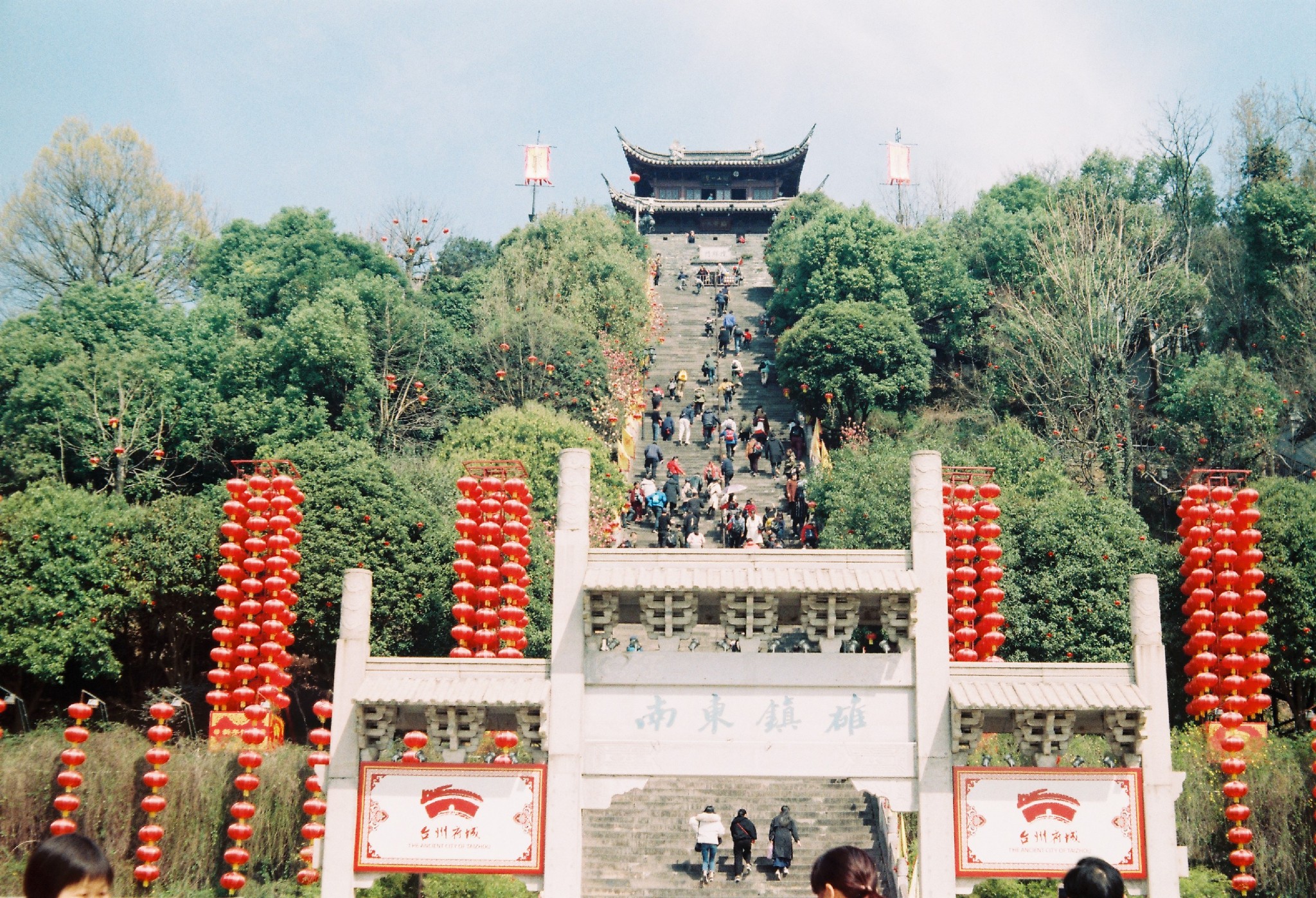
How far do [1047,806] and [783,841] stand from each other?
15.4ft

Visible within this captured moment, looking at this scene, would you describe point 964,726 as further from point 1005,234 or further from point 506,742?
point 1005,234

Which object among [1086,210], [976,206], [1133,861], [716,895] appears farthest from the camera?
[976,206]

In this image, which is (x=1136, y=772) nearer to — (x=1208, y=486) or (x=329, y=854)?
(x=1208, y=486)

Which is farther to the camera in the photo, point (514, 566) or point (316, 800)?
point (514, 566)

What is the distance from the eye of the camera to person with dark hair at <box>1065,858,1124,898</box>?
374 cm

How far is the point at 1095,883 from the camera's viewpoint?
375 centimetres

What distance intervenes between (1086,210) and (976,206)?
7.20 metres

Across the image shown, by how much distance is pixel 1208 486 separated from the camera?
16.2 metres

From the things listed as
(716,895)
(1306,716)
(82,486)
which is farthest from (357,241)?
(1306,716)

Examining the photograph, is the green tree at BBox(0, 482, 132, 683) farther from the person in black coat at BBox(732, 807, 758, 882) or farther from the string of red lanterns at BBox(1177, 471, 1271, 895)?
the string of red lanterns at BBox(1177, 471, 1271, 895)

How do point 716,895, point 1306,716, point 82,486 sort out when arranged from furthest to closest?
point 82,486 → point 1306,716 → point 716,895

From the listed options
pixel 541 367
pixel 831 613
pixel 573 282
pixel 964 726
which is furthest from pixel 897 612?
pixel 573 282

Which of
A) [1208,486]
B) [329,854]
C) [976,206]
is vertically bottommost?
[329,854]

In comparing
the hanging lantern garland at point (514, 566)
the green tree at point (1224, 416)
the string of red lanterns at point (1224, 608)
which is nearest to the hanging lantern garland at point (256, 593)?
the hanging lantern garland at point (514, 566)
